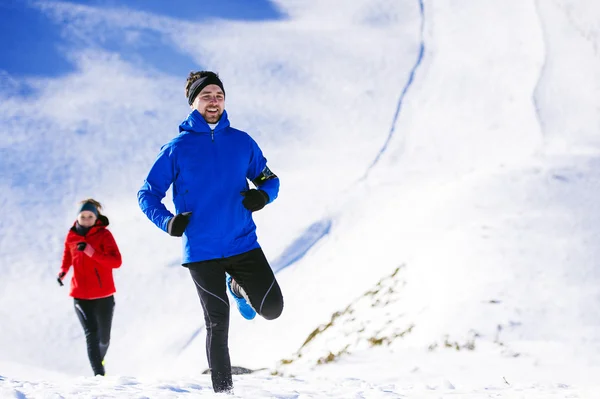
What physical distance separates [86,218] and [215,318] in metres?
2.58

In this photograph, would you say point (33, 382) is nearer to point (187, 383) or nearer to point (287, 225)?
point (187, 383)

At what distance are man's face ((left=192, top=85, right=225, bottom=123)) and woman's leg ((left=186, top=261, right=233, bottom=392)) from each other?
92 cm

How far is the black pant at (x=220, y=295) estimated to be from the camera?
11.7 ft

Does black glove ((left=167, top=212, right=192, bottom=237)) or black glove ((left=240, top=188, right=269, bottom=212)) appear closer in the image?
black glove ((left=167, top=212, right=192, bottom=237))

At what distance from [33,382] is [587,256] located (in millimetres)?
6511

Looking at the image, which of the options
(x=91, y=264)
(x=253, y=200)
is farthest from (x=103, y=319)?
(x=253, y=200)

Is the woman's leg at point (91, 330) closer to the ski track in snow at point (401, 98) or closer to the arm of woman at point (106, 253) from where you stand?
the arm of woman at point (106, 253)

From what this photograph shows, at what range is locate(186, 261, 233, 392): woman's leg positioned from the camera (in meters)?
3.55

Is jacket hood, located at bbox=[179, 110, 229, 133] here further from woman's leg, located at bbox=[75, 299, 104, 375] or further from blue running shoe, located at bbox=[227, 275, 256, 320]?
woman's leg, located at bbox=[75, 299, 104, 375]

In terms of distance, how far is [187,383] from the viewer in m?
4.55

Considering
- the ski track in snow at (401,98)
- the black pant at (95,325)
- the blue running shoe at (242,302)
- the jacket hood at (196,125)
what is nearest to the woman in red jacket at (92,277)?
the black pant at (95,325)

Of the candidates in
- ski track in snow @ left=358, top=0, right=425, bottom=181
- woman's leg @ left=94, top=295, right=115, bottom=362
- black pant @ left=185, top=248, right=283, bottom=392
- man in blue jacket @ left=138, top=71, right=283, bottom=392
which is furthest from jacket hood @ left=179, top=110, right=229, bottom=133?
ski track in snow @ left=358, top=0, right=425, bottom=181

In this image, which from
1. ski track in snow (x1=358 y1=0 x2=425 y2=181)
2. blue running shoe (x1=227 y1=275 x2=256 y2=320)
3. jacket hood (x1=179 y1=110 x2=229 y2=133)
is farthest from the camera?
ski track in snow (x1=358 y1=0 x2=425 y2=181)

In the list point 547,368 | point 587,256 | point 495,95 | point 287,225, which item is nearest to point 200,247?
point 547,368
